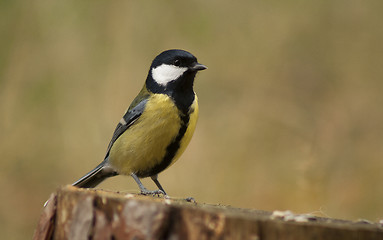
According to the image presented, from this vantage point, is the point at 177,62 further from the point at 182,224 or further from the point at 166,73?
the point at 182,224

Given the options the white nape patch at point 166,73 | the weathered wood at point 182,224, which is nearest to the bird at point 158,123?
the white nape patch at point 166,73

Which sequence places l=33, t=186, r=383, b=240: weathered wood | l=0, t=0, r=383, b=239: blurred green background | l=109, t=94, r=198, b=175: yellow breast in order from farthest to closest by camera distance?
l=0, t=0, r=383, b=239: blurred green background → l=109, t=94, r=198, b=175: yellow breast → l=33, t=186, r=383, b=240: weathered wood

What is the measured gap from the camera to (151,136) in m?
3.06

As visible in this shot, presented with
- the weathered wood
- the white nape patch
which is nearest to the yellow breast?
the white nape patch

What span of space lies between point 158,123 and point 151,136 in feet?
0.30

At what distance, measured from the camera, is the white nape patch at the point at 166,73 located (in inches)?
125

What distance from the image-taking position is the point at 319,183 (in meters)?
4.31

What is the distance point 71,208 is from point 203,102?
2.95 metres

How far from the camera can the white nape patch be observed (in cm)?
317

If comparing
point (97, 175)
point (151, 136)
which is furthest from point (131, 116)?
point (97, 175)

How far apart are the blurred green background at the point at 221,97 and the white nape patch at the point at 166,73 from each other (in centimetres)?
146

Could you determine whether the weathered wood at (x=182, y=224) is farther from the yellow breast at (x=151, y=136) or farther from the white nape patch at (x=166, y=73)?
the white nape patch at (x=166, y=73)

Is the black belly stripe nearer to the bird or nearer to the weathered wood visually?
the bird

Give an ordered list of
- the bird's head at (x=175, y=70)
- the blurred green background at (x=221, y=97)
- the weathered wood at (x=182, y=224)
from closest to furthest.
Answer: the weathered wood at (x=182, y=224)
the bird's head at (x=175, y=70)
the blurred green background at (x=221, y=97)
